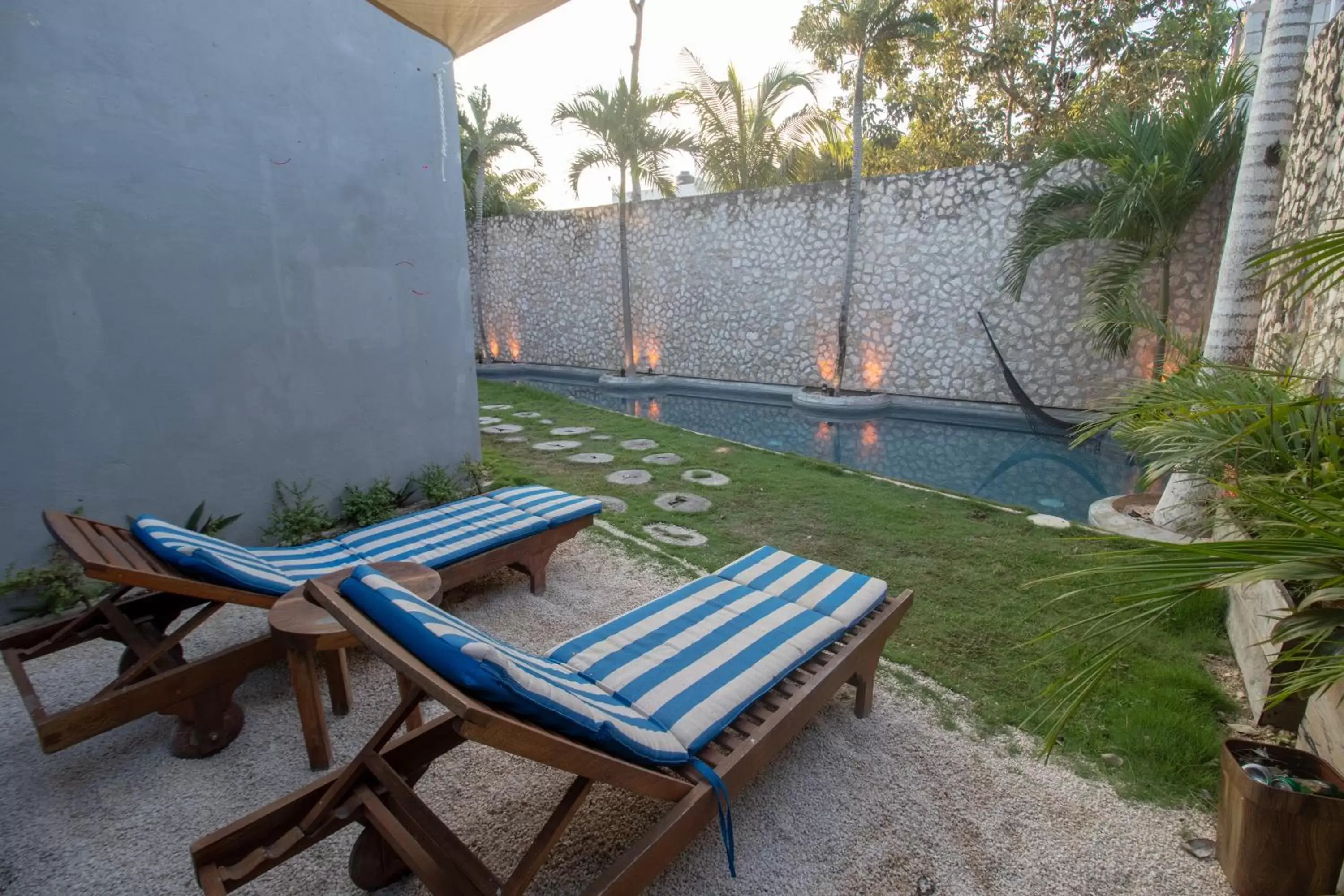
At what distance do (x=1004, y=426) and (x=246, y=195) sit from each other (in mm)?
8336

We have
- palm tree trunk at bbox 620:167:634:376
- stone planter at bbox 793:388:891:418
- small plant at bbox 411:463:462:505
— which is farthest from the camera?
palm tree trunk at bbox 620:167:634:376

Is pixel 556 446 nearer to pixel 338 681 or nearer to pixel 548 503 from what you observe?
pixel 548 503

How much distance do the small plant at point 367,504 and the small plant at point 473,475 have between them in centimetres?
61

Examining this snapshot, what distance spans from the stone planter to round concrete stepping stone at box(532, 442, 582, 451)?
393 centimetres

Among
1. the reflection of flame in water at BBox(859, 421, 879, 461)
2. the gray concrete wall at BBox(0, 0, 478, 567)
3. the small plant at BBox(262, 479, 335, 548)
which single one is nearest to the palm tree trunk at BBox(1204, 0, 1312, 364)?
the reflection of flame in water at BBox(859, 421, 879, 461)

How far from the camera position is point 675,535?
171 inches

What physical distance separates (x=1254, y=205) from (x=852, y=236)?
5587 mm

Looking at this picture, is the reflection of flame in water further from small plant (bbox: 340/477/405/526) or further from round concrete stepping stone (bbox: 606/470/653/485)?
small plant (bbox: 340/477/405/526)

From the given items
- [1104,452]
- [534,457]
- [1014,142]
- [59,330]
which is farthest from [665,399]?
[1014,142]

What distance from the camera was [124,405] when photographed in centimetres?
340

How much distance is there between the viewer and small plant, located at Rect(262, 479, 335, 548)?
4.01m

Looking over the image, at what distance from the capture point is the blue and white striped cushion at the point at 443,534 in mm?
3066

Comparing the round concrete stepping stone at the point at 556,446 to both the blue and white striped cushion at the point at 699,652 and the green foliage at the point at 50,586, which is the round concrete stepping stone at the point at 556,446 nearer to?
the green foliage at the point at 50,586

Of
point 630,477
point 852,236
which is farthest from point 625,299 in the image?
point 630,477
